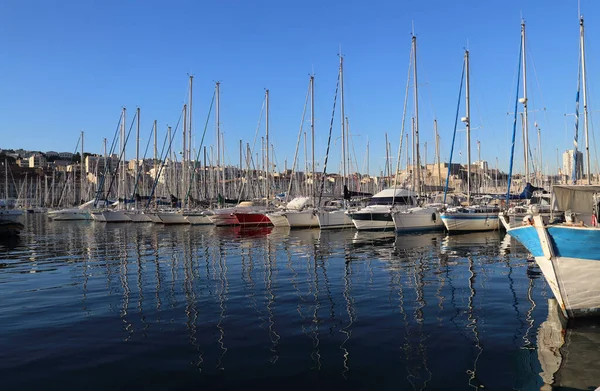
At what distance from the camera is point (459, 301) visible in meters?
11.5

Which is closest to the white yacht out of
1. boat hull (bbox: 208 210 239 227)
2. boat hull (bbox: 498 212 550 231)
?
boat hull (bbox: 498 212 550 231)

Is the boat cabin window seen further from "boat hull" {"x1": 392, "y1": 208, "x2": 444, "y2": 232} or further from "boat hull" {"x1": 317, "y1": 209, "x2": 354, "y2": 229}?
"boat hull" {"x1": 392, "y1": 208, "x2": 444, "y2": 232}

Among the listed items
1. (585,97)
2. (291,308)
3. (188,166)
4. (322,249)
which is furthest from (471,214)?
(188,166)

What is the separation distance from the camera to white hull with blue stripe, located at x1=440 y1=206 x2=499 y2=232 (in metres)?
33.0

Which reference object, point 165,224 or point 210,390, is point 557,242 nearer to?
point 210,390

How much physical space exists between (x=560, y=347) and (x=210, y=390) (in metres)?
5.72

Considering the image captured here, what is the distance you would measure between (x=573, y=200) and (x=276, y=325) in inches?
333

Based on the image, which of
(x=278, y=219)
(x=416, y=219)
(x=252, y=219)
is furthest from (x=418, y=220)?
(x=252, y=219)

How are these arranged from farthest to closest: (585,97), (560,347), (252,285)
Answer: (585,97)
(252,285)
(560,347)

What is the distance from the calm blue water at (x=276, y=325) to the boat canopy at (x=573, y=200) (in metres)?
2.27

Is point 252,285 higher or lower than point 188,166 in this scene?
lower

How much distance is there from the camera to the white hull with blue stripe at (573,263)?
29.1 ft

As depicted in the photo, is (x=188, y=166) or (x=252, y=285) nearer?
(x=252, y=285)

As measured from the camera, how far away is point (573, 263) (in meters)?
9.09
